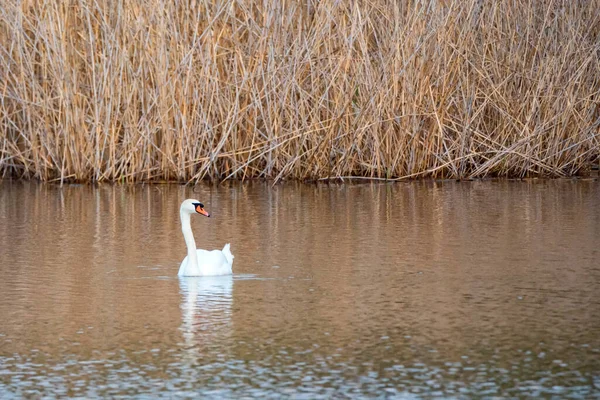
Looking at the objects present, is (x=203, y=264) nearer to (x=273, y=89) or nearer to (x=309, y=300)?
(x=309, y=300)

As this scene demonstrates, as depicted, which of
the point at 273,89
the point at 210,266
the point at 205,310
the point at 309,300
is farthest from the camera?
the point at 273,89

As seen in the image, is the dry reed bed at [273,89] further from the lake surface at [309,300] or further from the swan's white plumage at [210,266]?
the swan's white plumage at [210,266]

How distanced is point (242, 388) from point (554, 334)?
60.9 inches

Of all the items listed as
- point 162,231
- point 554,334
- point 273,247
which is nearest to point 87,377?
point 554,334

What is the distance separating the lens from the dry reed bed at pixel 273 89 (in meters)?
12.5

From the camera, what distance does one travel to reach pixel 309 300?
651cm

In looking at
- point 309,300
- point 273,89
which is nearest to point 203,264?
point 309,300

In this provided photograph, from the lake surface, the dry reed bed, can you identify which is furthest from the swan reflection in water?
the dry reed bed

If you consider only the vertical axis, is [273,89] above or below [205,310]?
above

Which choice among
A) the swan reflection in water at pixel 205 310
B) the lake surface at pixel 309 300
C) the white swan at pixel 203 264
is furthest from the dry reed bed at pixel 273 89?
the swan reflection in water at pixel 205 310

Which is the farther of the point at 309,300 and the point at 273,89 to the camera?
the point at 273,89

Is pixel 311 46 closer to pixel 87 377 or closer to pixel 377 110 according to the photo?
pixel 377 110

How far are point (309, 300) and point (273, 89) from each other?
6.17 meters

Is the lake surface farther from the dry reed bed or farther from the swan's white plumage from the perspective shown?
the dry reed bed
